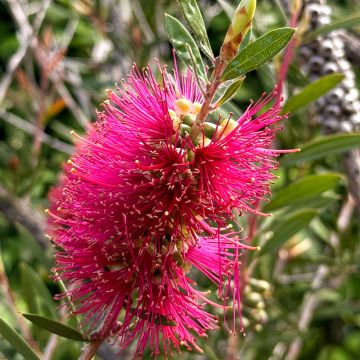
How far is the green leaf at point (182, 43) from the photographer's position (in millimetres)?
905

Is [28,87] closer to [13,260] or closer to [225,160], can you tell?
[13,260]

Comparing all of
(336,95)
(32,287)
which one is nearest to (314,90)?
(336,95)

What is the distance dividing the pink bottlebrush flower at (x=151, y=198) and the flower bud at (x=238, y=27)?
13 cm

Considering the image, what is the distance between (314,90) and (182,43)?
42 cm

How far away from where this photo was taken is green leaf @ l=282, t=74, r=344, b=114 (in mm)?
1233

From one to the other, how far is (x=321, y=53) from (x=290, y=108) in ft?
1.11

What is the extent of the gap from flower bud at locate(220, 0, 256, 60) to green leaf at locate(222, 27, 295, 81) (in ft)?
0.04

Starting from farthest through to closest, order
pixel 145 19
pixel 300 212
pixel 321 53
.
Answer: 1. pixel 145 19
2. pixel 321 53
3. pixel 300 212

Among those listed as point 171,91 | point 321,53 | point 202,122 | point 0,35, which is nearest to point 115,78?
point 321,53

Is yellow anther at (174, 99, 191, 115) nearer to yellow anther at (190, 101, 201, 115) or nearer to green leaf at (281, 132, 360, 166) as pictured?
yellow anther at (190, 101, 201, 115)

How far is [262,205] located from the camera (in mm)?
1330

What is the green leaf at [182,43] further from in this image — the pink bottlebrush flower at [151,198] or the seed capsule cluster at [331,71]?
the seed capsule cluster at [331,71]

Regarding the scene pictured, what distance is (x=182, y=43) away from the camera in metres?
0.92

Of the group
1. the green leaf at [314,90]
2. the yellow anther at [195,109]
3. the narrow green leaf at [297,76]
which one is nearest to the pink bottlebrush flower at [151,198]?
the yellow anther at [195,109]
